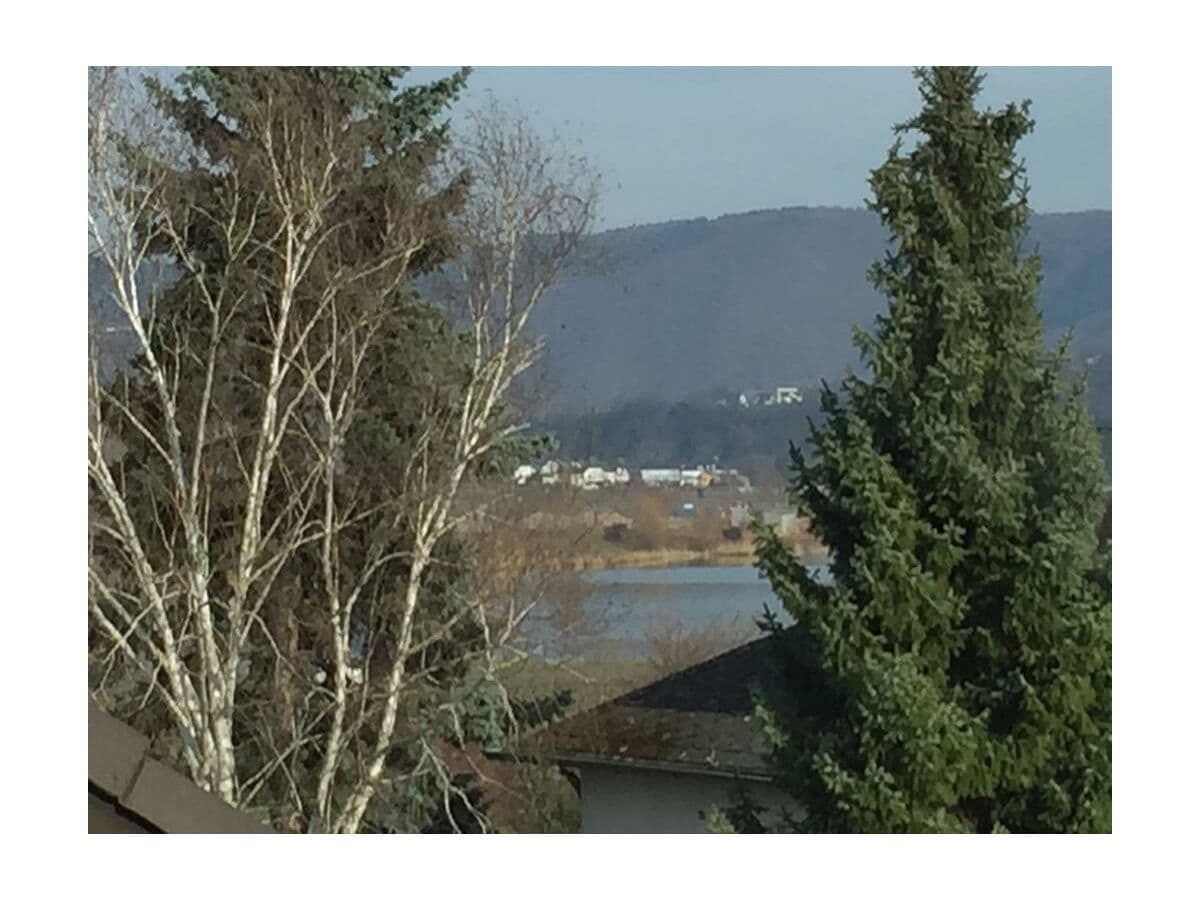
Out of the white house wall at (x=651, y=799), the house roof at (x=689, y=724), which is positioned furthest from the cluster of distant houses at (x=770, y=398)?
the white house wall at (x=651, y=799)

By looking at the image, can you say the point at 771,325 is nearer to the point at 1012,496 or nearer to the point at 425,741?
the point at 1012,496

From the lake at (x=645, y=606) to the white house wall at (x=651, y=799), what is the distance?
45 centimetres

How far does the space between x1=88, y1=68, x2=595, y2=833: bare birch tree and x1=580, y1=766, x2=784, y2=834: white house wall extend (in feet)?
1.38

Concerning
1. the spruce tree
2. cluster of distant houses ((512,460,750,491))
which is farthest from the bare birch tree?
the spruce tree

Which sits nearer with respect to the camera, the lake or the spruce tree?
the spruce tree

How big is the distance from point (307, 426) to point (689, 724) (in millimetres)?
1701

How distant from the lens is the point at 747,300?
5129 millimetres

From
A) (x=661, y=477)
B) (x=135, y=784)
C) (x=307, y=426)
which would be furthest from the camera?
(x=307, y=426)

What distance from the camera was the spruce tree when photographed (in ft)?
16.2

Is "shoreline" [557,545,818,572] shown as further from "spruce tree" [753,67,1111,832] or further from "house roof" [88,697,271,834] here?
"house roof" [88,697,271,834]

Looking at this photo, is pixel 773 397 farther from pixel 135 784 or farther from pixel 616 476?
pixel 135 784

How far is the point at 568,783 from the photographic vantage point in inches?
220

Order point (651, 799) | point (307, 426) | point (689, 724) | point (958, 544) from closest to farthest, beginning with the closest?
point (958, 544)
point (689, 724)
point (651, 799)
point (307, 426)

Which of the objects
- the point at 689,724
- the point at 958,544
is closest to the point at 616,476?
the point at 689,724
